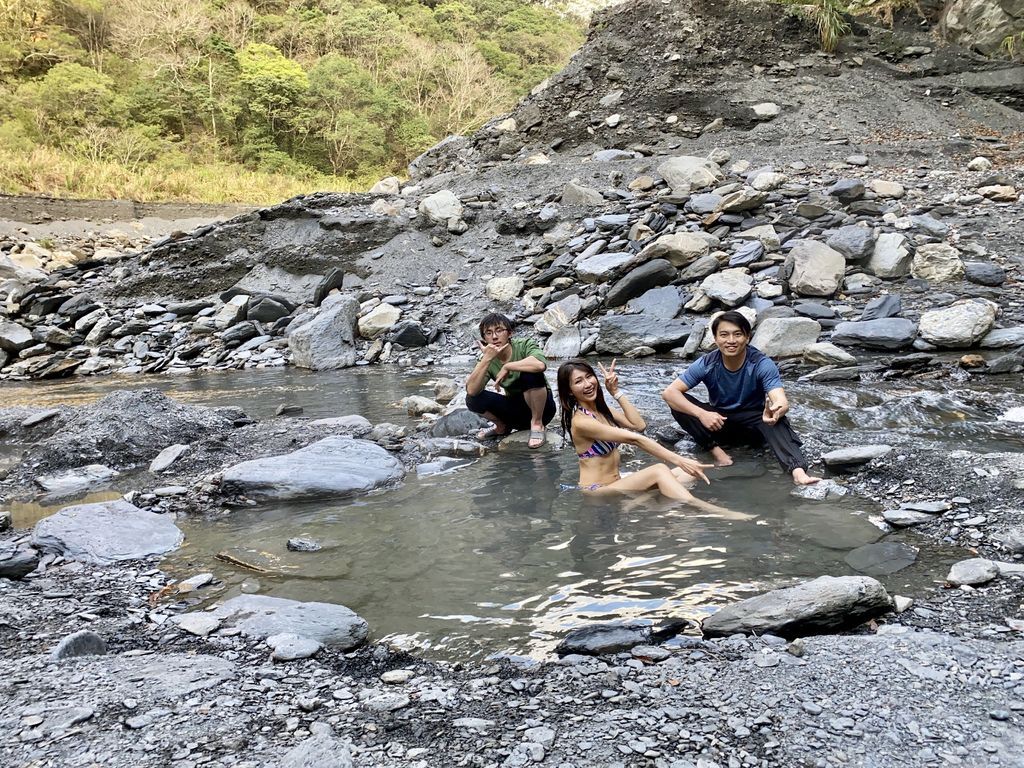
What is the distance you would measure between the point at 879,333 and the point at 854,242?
202 cm

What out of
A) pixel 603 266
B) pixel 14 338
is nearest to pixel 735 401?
pixel 603 266

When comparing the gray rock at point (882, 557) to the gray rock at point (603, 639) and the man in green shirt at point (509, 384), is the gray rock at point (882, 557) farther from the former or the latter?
the man in green shirt at point (509, 384)

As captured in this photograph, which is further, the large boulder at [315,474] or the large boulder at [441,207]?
the large boulder at [441,207]

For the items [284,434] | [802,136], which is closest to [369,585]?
[284,434]

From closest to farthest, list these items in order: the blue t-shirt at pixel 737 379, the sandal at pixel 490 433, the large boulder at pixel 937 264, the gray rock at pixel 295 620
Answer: the gray rock at pixel 295 620 < the blue t-shirt at pixel 737 379 < the sandal at pixel 490 433 < the large boulder at pixel 937 264

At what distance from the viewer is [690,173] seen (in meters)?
11.4

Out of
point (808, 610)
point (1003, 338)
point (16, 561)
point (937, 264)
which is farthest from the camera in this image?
point (937, 264)

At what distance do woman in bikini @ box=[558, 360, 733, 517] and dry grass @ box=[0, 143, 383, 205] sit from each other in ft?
66.7

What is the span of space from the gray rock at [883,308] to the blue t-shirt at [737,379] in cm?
343

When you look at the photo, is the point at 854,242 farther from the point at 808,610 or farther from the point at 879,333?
the point at 808,610

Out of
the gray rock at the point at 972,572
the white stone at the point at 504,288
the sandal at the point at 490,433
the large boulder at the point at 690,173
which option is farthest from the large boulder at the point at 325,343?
the gray rock at the point at 972,572

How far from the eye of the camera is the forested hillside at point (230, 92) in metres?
22.2

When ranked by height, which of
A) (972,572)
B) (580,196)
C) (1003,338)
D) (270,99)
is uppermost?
(270,99)

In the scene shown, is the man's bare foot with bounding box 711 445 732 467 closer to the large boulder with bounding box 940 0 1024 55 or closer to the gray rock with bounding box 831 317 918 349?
the gray rock with bounding box 831 317 918 349
